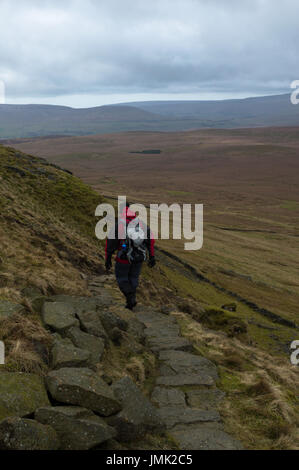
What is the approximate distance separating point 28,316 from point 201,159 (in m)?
197

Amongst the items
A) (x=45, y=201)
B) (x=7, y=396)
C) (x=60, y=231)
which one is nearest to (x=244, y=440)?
(x=7, y=396)

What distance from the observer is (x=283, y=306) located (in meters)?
24.0

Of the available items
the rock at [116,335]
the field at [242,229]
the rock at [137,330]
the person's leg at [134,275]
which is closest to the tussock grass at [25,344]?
the rock at [116,335]

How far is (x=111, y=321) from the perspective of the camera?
7.90m

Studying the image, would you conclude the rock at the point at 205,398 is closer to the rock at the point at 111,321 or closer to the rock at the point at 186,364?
the rock at the point at 186,364

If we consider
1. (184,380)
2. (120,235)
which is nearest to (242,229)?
(120,235)

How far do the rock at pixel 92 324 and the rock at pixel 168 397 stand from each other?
1.36m

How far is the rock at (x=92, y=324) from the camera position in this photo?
7156 millimetres

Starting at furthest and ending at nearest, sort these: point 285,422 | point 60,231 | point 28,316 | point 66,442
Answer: point 60,231 < point 28,316 < point 285,422 < point 66,442

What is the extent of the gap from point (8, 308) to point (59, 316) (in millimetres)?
971

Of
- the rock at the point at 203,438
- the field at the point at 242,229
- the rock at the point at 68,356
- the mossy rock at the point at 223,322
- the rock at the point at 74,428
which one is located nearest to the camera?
the rock at the point at 74,428

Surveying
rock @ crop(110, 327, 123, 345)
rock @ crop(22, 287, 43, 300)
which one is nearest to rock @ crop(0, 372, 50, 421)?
rock @ crop(110, 327, 123, 345)

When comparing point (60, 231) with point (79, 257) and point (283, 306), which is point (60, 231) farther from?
point (283, 306)

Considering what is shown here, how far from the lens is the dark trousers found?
9.73 m
